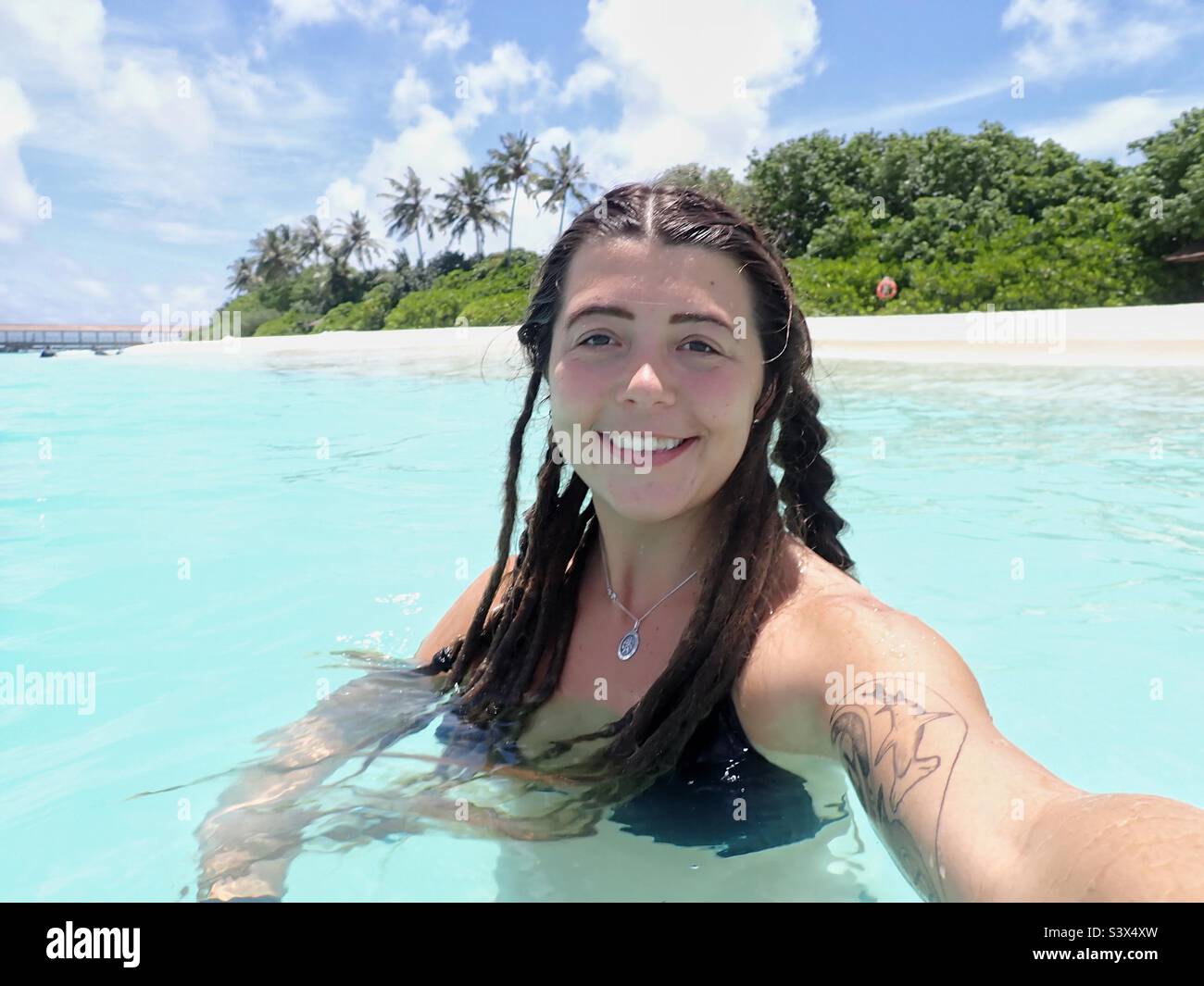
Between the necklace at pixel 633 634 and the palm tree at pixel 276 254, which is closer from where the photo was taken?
the necklace at pixel 633 634

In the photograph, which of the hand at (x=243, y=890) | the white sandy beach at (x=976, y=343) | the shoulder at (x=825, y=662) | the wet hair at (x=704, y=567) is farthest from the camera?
the white sandy beach at (x=976, y=343)

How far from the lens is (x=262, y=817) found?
1986mm

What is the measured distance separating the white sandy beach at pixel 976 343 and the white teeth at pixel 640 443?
7996 millimetres

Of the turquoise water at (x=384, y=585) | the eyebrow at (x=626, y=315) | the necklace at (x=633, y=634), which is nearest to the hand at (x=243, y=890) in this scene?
the turquoise water at (x=384, y=585)

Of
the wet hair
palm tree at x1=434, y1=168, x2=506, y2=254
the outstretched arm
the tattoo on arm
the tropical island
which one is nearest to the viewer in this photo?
the outstretched arm

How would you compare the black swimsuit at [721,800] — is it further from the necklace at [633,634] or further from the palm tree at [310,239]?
the palm tree at [310,239]

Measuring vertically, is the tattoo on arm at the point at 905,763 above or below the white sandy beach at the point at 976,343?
below

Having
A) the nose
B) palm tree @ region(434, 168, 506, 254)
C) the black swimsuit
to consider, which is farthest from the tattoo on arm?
palm tree @ region(434, 168, 506, 254)

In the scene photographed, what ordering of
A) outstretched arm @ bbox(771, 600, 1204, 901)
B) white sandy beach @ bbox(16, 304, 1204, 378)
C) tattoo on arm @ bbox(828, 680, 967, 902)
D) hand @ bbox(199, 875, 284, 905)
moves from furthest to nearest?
white sandy beach @ bbox(16, 304, 1204, 378) < hand @ bbox(199, 875, 284, 905) < tattoo on arm @ bbox(828, 680, 967, 902) < outstretched arm @ bbox(771, 600, 1204, 901)

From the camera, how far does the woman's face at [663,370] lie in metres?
1.82

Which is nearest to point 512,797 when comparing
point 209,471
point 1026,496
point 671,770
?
point 671,770

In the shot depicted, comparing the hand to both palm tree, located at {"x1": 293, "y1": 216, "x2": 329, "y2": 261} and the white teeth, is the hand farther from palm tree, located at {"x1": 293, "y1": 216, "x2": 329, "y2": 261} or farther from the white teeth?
palm tree, located at {"x1": 293, "y1": 216, "x2": 329, "y2": 261}

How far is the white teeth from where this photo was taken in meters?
1.83

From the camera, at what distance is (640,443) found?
6.00ft
